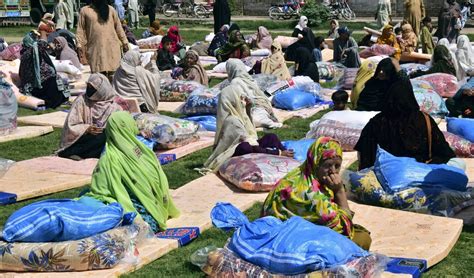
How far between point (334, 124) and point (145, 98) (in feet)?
9.80

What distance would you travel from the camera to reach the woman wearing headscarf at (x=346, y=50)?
15.3 metres

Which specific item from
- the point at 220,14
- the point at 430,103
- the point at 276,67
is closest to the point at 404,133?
the point at 430,103

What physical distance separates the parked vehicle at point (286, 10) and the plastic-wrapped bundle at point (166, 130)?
2010 centimetres

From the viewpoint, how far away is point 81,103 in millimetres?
Result: 8859

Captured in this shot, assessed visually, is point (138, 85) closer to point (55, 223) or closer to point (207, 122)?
point (207, 122)

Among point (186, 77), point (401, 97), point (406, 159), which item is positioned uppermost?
point (401, 97)

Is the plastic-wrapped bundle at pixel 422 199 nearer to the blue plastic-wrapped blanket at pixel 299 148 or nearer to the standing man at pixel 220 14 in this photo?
the blue plastic-wrapped blanket at pixel 299 148

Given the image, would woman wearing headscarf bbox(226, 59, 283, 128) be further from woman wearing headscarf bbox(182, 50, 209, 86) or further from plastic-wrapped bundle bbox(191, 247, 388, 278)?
plastic-wrapped bundle bbox(191, 247, 388, 278)

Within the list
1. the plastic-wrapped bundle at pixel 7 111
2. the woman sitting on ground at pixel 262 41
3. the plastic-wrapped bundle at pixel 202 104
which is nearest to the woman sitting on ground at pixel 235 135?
the plastic-wrapped bundle at pixel 202 104

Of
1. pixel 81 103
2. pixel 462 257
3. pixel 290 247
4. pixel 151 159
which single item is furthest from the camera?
pixel 81 103

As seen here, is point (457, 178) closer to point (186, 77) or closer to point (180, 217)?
point (180, 217)

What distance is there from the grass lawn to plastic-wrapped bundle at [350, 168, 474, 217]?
283 mm

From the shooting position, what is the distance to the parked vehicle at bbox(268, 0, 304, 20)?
29.2 meters

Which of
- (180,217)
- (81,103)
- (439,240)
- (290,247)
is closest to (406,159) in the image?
(439,240)
